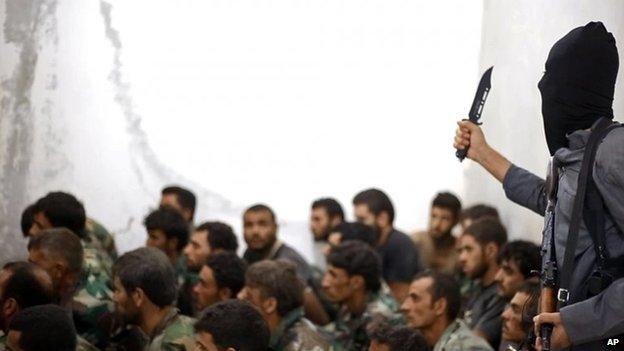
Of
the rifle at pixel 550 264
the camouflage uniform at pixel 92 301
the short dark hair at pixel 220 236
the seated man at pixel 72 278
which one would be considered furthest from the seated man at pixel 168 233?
the rifle at pixel 550 264

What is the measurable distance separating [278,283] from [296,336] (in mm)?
353

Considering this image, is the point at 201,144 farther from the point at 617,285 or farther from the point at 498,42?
→ the point at 617,285

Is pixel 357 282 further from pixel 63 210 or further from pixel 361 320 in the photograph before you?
pixel 63 210

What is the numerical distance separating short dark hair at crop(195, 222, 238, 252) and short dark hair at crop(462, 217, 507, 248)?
1330 millimetres

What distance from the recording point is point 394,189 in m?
9.50

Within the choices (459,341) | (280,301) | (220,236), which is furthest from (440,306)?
(220,236)

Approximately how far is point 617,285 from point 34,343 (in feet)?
7.45

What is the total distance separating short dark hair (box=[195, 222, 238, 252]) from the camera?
24.5 feet

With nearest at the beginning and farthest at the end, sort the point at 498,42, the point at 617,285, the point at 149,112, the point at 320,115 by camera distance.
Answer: the point at 617,285 < the point at 498,42 < the point at 149,112 < the point at 320,115

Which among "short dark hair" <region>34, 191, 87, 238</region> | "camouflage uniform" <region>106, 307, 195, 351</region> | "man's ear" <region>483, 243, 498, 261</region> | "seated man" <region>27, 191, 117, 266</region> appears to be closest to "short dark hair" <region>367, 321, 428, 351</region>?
"camouflage uniform" <region>106, 307, 195, 351</region>

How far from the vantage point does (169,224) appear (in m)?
7.57

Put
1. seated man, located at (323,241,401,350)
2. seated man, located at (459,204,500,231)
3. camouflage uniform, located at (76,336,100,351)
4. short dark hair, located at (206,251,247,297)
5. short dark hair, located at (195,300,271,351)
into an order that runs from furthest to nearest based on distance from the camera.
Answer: seated man, located at (459,204,500,231), seated man, located at (323,241,401,350), short dark hair, located at (206,251,247,297), camouflage uniform, located at (76,336,100,351), short dark hair, located at (195,300,271,351)

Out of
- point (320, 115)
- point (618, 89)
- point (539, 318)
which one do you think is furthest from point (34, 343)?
point (320, 115)

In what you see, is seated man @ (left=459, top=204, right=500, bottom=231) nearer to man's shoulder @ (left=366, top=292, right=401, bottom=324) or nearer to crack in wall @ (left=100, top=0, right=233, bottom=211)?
man's shoulder @ (left=366, top=292, right=401, bottom=324)
